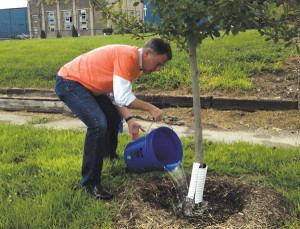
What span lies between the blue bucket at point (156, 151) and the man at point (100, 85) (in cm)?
15

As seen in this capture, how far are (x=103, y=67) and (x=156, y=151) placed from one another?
0.97 metres

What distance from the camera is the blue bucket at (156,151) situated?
2.82 metres

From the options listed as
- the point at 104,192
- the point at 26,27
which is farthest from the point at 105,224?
the point at 26,27

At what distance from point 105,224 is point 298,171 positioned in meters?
1.96

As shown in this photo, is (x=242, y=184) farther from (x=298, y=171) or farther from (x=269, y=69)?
(x=269, y=69)

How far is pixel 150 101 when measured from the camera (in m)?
6.26

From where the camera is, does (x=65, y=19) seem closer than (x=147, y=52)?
No

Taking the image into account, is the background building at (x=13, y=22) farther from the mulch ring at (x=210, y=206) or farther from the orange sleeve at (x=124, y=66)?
the mulch ring at (x=210, y=206)

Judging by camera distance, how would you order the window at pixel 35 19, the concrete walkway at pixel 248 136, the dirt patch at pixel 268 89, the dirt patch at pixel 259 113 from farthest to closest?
the window at pixel 35 19 < the dirt patch at pixel 268 89 < the dirt patch at pixel 259 113 < the concrete walkway at pixel 248 136

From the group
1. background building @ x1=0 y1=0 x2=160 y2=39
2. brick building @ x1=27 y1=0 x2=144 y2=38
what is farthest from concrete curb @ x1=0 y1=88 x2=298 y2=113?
brick building @ x1=27 y1=0 x2=144 y2=38

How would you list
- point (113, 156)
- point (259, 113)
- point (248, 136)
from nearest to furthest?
point (113, 156), point (248, 136), point (259, 113)

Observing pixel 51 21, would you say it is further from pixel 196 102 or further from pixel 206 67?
pixel 196 102

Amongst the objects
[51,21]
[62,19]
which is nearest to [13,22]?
[51,21]

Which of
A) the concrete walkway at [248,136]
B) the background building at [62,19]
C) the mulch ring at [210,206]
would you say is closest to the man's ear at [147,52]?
the mulch ring at [210,206]
